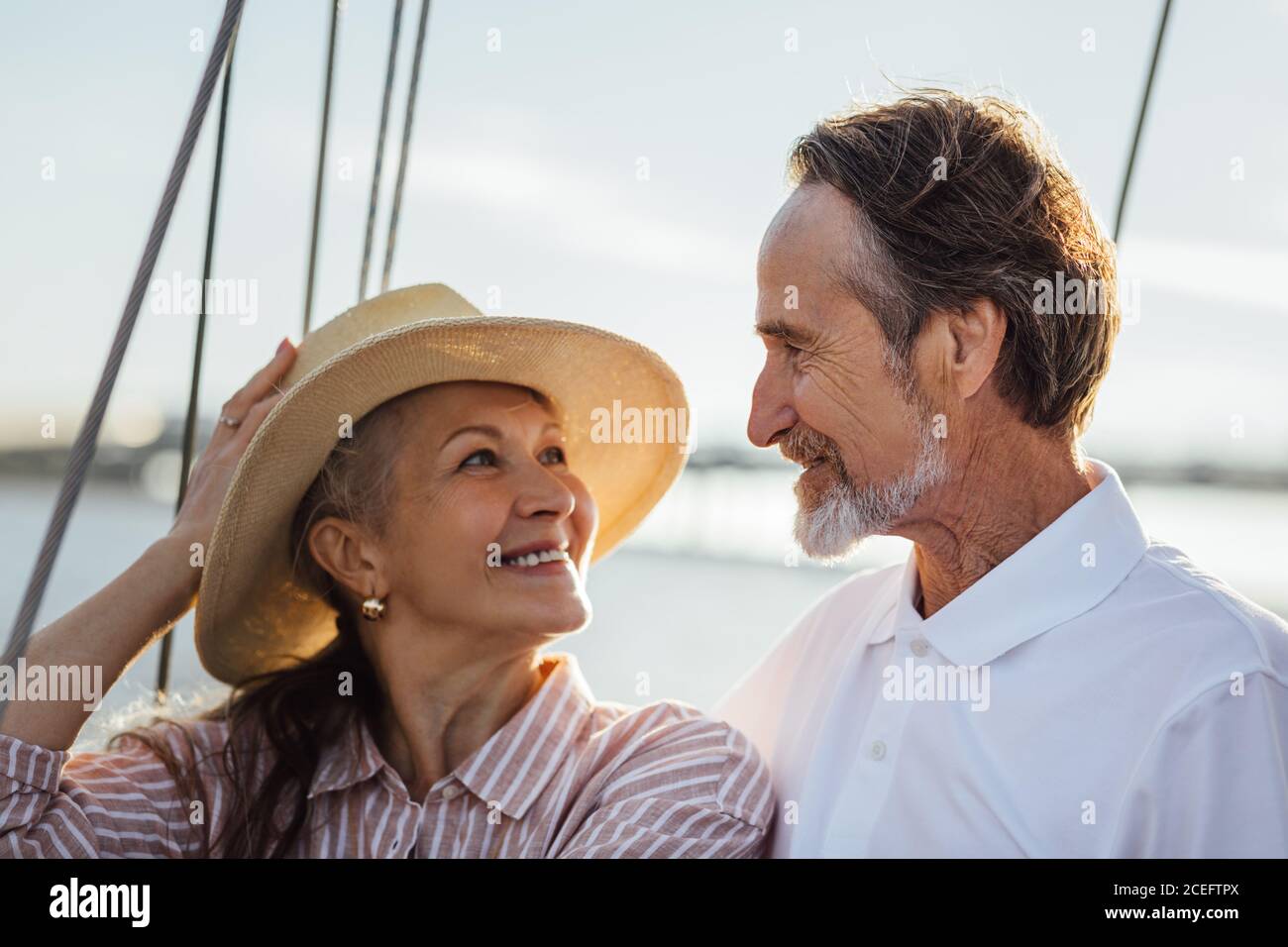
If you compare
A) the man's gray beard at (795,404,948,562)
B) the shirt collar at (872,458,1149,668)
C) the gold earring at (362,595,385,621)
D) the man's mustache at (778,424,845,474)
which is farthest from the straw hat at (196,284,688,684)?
the shirt collar at (872,458,1149,668)

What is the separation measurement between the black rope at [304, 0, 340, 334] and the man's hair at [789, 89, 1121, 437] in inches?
49.5

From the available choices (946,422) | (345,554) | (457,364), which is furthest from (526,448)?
(946,422)

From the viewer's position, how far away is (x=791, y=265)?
1.95 m

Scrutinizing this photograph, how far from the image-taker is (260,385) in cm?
214

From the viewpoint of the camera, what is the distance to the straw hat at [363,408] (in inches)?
77.1

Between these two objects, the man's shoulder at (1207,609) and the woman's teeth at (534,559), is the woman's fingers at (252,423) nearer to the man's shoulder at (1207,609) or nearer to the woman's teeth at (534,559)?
the woman's teeth at (534,559)

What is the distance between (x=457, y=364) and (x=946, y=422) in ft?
2.50

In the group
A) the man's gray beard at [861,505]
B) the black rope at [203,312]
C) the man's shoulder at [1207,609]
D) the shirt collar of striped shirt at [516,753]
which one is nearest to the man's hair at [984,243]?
the man's gray beard at [861,505]

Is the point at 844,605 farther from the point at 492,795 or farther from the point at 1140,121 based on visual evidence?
the point at 1140,121

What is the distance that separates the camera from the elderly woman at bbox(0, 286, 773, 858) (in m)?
1.90

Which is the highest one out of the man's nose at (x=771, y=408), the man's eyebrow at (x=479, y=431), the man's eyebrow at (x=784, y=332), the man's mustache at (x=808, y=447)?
the man's eyebrow at (x=784, y=332)

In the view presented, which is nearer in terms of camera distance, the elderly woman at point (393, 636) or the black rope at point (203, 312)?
the elderly woman at point (393, 636)

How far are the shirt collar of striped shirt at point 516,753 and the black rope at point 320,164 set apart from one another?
3.07ft
